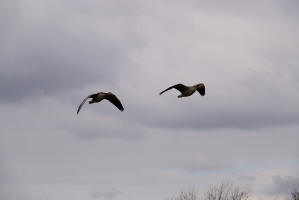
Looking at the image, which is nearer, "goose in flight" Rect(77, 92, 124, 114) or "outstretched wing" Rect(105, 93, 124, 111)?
"goose in flight" Rect(77, 92, 124, 114)

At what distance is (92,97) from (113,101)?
2.21 meters

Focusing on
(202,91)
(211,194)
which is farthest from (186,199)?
(202,91)

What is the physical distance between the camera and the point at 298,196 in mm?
82188

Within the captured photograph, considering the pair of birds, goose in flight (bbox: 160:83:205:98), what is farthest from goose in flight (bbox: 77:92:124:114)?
goose in flight (bbox: 160:83:205:98)

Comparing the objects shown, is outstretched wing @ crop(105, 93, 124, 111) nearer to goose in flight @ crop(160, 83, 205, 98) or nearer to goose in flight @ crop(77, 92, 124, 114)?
goose in flight @ crop(77, 92, 124, 114)

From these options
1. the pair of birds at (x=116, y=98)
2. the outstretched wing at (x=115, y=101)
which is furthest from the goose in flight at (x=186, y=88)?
the outstretched wing at (x=115, y=101)

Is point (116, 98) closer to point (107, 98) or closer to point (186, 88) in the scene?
point (107, 98)

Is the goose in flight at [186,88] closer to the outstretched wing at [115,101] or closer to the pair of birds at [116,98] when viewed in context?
the pair of birds at [116,98]

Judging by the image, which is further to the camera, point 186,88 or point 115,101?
point 115,101

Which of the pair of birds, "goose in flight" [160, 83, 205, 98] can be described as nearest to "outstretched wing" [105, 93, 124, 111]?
the pair of birds

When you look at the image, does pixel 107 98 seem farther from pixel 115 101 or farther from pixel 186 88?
pixel 186 88

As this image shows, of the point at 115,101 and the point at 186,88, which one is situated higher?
the point at 186,88

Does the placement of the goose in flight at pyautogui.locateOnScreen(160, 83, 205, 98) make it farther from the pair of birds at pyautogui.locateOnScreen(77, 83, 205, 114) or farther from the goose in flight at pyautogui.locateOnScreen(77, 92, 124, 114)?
the goose in flight at pyautogui.locateOnScreen(77, 92, 124, 114)

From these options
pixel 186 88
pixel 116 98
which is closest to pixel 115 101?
pixel 116 98
